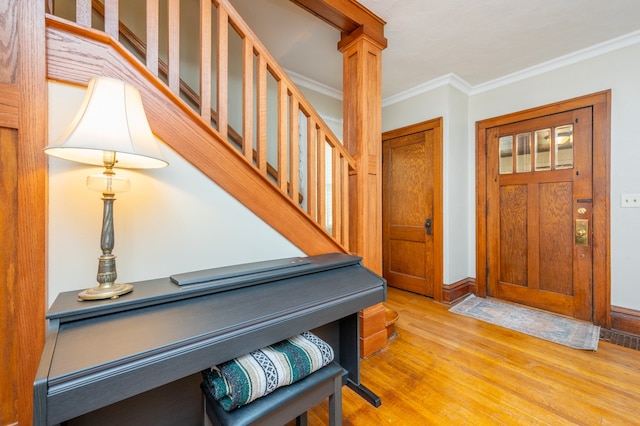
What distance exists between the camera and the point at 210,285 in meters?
1.05

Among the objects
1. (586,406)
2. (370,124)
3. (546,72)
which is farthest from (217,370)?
(546,72)

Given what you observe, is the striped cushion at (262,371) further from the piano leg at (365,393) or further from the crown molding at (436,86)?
the crown molding at (436,86)

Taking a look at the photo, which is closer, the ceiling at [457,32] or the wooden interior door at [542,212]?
the ceiling at [457,32]

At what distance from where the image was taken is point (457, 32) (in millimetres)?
2211

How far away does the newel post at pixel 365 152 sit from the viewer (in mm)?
1968

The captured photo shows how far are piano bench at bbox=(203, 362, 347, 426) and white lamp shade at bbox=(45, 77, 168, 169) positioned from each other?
2.90ft

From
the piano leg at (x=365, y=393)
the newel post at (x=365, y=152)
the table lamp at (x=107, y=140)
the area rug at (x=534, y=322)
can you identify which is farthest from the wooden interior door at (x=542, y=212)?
the table lamp at (x=107, y=140)

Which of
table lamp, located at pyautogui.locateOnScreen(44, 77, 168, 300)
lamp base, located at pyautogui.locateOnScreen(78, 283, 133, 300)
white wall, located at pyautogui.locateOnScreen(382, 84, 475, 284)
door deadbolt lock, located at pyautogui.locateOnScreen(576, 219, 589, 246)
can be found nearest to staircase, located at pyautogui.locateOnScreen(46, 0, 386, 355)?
table lamp, located at pyautogui.locateOnScreen(44, 77, 168, 300)

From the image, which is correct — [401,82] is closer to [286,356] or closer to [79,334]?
[286,356]

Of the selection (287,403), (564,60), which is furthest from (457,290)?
(287,403)

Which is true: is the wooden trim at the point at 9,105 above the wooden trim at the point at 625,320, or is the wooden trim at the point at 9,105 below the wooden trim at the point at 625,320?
above

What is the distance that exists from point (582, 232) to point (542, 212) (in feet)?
1.14

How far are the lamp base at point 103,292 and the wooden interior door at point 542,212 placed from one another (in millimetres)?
3409

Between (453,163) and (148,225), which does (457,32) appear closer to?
(453,163)
